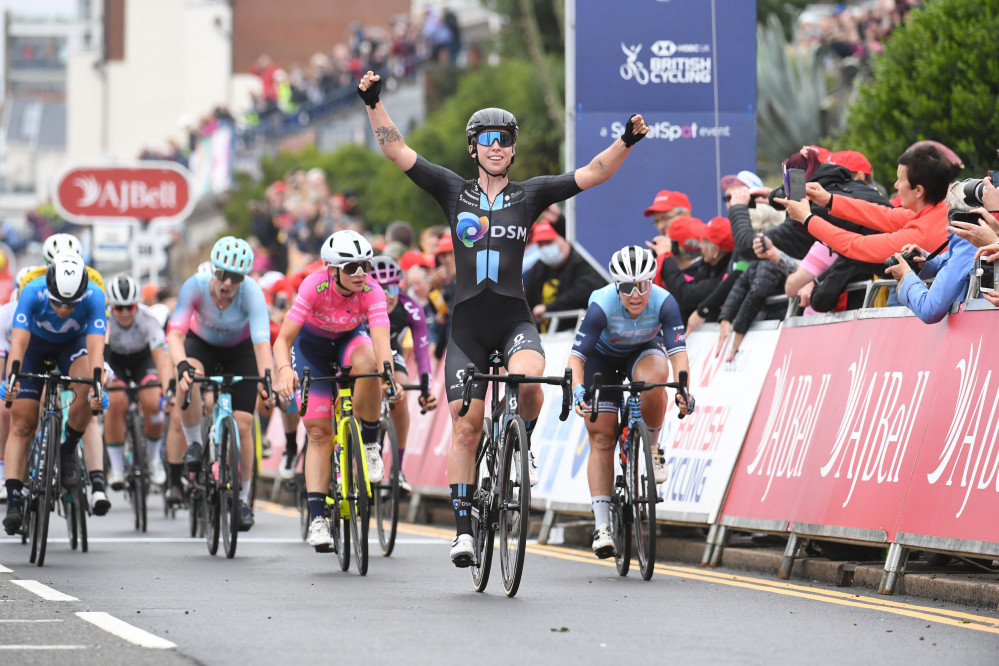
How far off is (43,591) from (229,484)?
2.83 metres

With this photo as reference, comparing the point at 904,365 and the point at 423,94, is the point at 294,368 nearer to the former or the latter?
the point at 904,365

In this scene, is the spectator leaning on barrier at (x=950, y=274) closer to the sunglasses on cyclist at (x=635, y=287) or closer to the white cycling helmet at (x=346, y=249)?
the sunglasses on cyclist at (x=635, y=287)

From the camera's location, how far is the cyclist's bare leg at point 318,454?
455 inches

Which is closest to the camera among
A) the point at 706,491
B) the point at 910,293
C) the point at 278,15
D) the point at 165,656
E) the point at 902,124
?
the point at 165,656

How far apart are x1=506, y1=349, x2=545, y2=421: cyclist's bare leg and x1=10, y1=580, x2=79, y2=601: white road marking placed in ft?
8.19

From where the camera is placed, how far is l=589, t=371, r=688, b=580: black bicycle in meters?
10.4

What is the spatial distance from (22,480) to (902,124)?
8.66 m

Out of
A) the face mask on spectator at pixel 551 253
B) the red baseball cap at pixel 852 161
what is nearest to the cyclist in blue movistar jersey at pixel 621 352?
the red baseball cap at pixel 852 161

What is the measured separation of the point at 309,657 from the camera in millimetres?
7105

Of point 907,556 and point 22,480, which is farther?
point 22,480

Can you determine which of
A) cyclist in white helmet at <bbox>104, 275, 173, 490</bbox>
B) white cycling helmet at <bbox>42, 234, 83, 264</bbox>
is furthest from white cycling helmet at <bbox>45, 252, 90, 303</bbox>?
cyclist in white helmet at <bbox>104, 275, 173, 490</bbox>

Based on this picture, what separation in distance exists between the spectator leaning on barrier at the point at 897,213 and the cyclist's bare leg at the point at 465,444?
2216 millimetres

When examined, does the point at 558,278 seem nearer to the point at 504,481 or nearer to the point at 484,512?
the point at 484,512

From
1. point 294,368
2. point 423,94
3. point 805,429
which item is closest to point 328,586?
point 294,368
